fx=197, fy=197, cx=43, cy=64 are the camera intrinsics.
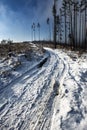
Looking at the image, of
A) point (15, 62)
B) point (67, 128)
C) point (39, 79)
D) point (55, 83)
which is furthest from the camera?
point (15, 62)

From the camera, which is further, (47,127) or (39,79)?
(39,79)

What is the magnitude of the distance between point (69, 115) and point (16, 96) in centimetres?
249

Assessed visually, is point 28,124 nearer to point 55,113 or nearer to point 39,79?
point 55,113

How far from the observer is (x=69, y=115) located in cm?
558

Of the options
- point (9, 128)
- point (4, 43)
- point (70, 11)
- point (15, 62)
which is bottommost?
point (9, 128)

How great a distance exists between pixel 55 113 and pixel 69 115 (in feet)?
1.50

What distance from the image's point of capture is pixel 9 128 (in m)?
5.00

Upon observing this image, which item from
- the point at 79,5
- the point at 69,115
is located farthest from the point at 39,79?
the point at 79,5

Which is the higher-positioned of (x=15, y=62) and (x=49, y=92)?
(x=15, y=62)

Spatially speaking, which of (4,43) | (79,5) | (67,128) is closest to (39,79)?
(67,128)

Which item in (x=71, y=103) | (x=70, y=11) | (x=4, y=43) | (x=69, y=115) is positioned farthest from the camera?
(x=70, y=11)

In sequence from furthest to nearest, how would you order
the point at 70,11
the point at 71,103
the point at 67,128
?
the point at 70,11, the point at 71,103, the point at 67,128

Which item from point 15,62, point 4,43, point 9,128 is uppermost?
point 4,43

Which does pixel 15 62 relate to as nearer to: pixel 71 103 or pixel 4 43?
pixel 71 103
